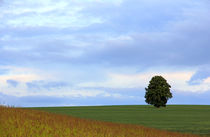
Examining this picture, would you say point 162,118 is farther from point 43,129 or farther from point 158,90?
point 43,129

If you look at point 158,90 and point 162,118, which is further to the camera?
point 158,90

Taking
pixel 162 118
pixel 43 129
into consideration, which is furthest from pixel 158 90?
pixel 43 129

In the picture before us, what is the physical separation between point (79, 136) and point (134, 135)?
4.42m

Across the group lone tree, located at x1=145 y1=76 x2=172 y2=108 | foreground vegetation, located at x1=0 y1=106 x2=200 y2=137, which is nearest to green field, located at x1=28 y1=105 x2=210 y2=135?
foreground vegetation, located at x1=0 y1=106 x2=200 y2=137

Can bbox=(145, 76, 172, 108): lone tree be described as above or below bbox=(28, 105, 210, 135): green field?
above

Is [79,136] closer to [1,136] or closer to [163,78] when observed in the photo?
[1,136]

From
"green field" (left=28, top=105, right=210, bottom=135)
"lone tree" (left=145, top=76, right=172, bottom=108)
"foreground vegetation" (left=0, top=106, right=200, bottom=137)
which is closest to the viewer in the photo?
"foreground vegetation" (left=0, top=106, right=200, bottom=137)

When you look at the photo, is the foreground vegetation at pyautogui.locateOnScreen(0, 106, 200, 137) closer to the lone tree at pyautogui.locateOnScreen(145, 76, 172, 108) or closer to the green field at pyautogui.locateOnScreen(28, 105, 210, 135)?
the green field at pyautogui.locateOnScreen(28, 105, 210, 135)

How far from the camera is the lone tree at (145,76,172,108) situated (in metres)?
72.4

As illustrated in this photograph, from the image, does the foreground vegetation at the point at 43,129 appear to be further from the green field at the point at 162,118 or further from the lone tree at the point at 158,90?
the lone tree at the point at 158,90

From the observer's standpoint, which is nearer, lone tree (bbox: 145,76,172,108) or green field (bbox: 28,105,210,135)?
green field (bbox: 28,105,210,135)

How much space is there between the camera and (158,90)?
72.1 meters

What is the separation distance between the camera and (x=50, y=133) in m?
16.4

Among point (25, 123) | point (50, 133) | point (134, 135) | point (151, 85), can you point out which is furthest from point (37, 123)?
point (151, 85)
